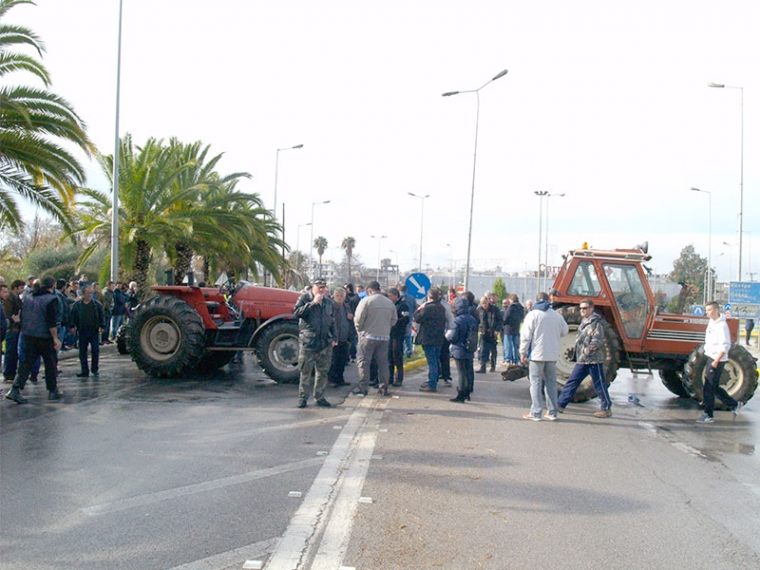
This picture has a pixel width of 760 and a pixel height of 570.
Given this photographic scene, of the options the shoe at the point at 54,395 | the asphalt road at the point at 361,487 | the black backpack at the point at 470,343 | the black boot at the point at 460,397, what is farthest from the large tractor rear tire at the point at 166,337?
the black backpack at the point at 470,343

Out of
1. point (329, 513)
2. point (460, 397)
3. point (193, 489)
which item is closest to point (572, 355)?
point (460, 397)

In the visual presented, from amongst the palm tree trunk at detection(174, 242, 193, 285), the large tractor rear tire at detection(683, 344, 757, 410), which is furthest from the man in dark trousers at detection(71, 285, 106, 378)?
the palm tree trunk at detection(174, 242, 193, 285)

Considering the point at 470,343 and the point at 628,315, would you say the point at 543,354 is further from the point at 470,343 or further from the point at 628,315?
the point at 628,315

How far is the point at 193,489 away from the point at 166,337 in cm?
743

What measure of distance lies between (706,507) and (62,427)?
6879 mm

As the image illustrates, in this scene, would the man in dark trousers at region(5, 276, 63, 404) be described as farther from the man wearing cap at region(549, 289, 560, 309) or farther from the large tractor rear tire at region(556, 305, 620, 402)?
the large tractor rear tire at region(556, 305, 620, 402)

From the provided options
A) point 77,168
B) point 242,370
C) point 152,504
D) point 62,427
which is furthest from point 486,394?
point 77,168

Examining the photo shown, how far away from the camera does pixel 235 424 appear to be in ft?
29.3

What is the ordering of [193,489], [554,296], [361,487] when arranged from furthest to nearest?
1. [554,296]
2. [361,487]
3. [193,489]

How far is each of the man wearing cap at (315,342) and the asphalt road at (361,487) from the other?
0.42 meters

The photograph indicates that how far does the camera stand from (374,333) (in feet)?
37.6

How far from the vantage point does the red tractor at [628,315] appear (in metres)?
12.3

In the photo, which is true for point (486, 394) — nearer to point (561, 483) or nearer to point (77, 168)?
point (561, 483)

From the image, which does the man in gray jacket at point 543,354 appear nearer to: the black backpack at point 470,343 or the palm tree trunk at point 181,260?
the black backpack at point 470,343
